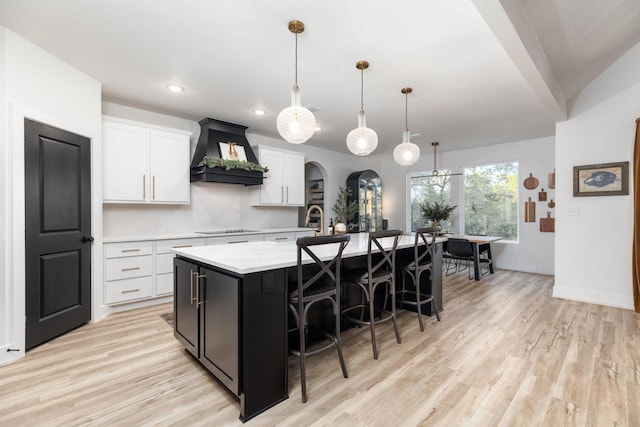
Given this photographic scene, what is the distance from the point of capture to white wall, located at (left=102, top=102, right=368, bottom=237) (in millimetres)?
3867

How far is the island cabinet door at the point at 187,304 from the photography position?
214cm

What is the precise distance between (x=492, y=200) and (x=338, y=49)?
5.08 meters

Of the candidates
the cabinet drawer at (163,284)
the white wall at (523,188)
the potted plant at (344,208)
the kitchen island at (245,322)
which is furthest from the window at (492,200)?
the cabinet drawer at (163,284)

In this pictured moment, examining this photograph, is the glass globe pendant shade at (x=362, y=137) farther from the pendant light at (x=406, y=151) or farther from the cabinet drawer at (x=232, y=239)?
the cabinet drawer at (x=232, y=239)

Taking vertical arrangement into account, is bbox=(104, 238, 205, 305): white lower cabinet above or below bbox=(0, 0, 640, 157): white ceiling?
below

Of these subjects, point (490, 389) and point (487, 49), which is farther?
point (487, 49)

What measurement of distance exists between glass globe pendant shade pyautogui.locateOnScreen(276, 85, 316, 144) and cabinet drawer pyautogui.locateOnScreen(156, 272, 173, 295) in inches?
101

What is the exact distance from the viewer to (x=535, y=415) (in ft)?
5.62

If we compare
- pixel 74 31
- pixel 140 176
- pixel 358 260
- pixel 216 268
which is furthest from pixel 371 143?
pixel 140 176

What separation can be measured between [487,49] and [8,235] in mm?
4159

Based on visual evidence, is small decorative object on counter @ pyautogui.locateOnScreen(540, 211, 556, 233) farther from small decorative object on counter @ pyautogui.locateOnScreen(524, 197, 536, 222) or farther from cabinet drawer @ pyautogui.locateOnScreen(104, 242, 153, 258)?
cabinet drawer @ pyautogui.locateOnScreen(104, 242, 153, 258)

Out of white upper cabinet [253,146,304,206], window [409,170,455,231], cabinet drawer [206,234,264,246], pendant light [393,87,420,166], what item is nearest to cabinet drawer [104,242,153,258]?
cabinet drawer [206,234,264,246]

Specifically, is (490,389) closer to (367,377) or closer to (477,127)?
(367,377)

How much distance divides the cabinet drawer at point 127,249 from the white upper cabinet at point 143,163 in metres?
0.56
